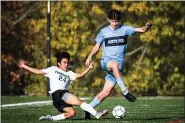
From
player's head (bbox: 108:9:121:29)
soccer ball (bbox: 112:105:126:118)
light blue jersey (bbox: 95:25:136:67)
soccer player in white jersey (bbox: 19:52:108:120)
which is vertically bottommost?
soccer ball (bbox: 112:105:126:118)

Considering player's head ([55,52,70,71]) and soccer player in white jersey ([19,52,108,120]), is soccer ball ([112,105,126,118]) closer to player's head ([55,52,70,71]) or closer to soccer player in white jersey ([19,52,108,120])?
soccer player in white jersey ([19,52,108,120])

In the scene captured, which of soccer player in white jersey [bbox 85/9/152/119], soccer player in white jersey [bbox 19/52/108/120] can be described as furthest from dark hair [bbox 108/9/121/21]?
soccer player in white jersey [bbox 19/52/108/120]

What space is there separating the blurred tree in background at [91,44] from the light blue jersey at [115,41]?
16.3 metres

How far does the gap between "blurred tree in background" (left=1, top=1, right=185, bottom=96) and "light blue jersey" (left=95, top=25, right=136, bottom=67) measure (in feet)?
53.6

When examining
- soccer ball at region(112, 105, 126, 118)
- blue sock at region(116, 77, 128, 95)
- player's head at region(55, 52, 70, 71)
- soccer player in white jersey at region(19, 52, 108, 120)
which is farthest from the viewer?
soccer ball at region(112, 105, 126, 118)

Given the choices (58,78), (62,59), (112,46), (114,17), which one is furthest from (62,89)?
(114,17)

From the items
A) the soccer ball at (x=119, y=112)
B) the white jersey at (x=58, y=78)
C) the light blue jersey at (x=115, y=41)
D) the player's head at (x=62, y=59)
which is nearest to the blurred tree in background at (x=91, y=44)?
the light blue jersey at (x=115, y=41)

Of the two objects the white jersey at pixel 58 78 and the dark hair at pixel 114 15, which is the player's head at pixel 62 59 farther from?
the dark hair at pixel 114 15

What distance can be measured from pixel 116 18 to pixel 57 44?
56.5 feet

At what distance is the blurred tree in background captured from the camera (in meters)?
29.5

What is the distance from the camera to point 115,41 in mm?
12805

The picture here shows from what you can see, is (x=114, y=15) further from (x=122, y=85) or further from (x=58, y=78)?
(x=58, y=78)

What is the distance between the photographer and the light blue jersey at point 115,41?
12750 millimetres

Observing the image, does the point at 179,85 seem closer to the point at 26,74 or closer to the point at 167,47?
the point at 167,47
